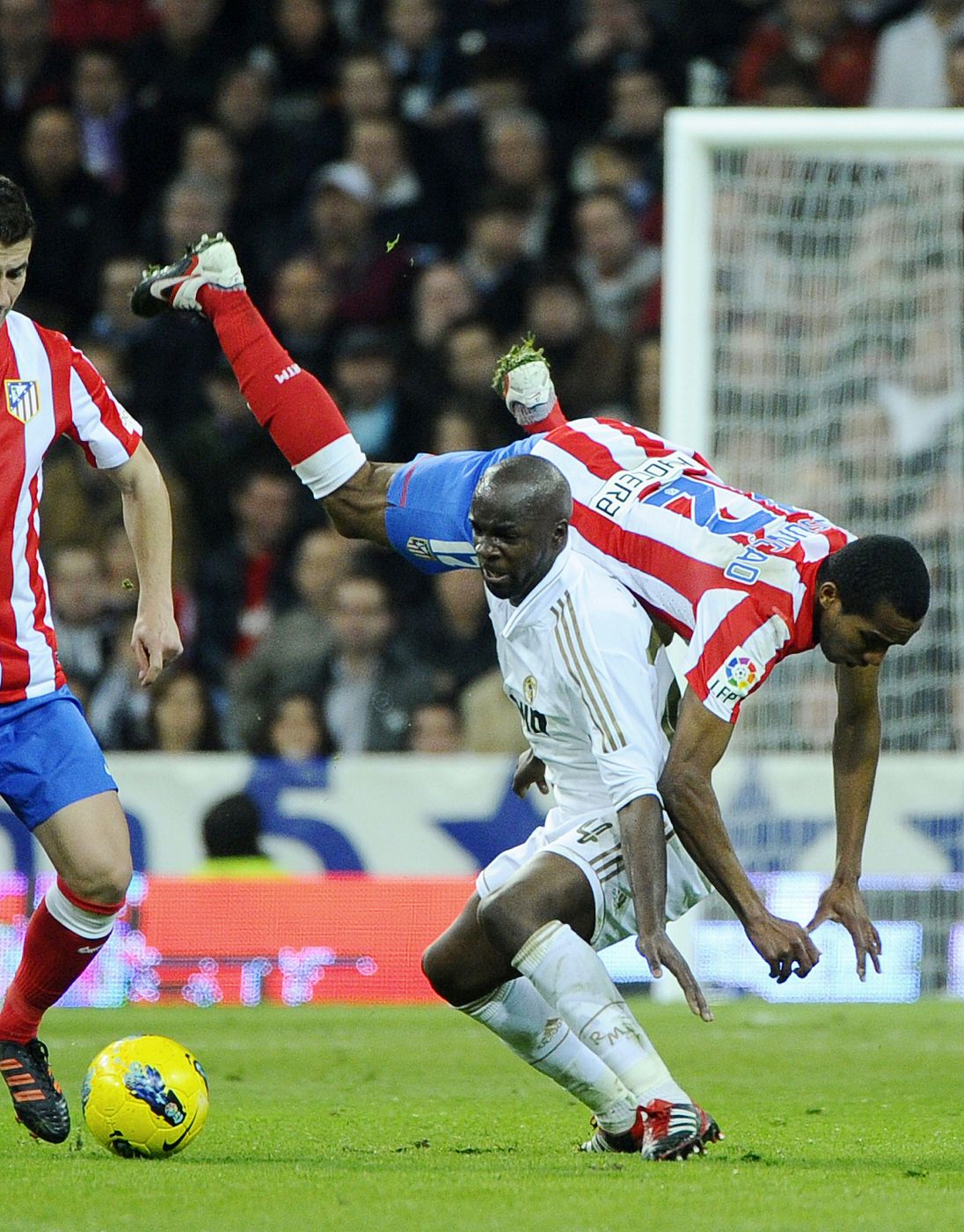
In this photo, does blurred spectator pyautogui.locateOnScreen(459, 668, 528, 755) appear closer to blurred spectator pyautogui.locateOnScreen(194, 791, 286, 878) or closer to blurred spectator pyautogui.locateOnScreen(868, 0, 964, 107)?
blurred spectator pyautogui.locateOnScreen(194, 791, 286, 878)

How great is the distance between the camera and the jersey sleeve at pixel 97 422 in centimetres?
550

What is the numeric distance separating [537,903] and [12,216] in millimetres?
2056

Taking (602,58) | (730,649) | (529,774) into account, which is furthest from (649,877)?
(602,58)

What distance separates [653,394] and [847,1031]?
Answer: 169 inches

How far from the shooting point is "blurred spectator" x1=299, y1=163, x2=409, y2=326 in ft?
40.7

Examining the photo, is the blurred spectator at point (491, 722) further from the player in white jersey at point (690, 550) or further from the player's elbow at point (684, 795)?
the player's elbow at point (684, 795)

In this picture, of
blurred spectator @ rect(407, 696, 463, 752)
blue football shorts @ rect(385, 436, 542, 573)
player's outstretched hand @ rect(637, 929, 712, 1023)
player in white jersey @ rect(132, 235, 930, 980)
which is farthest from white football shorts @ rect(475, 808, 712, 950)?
blurred spectator @ rect(407, 696, 463, 752)

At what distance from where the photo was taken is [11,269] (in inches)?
199

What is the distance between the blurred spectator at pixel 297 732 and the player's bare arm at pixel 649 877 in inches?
228

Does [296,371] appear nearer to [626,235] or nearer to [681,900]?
[681,900]

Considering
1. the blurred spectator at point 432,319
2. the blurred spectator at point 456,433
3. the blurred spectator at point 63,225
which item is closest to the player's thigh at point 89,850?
the blurred spectator at point 456,433

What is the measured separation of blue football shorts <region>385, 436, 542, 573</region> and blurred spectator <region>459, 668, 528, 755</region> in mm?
4203

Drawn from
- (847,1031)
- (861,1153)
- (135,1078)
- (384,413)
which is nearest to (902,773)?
(847,1031)

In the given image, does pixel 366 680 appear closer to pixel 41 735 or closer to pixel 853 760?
pixel 853 760
